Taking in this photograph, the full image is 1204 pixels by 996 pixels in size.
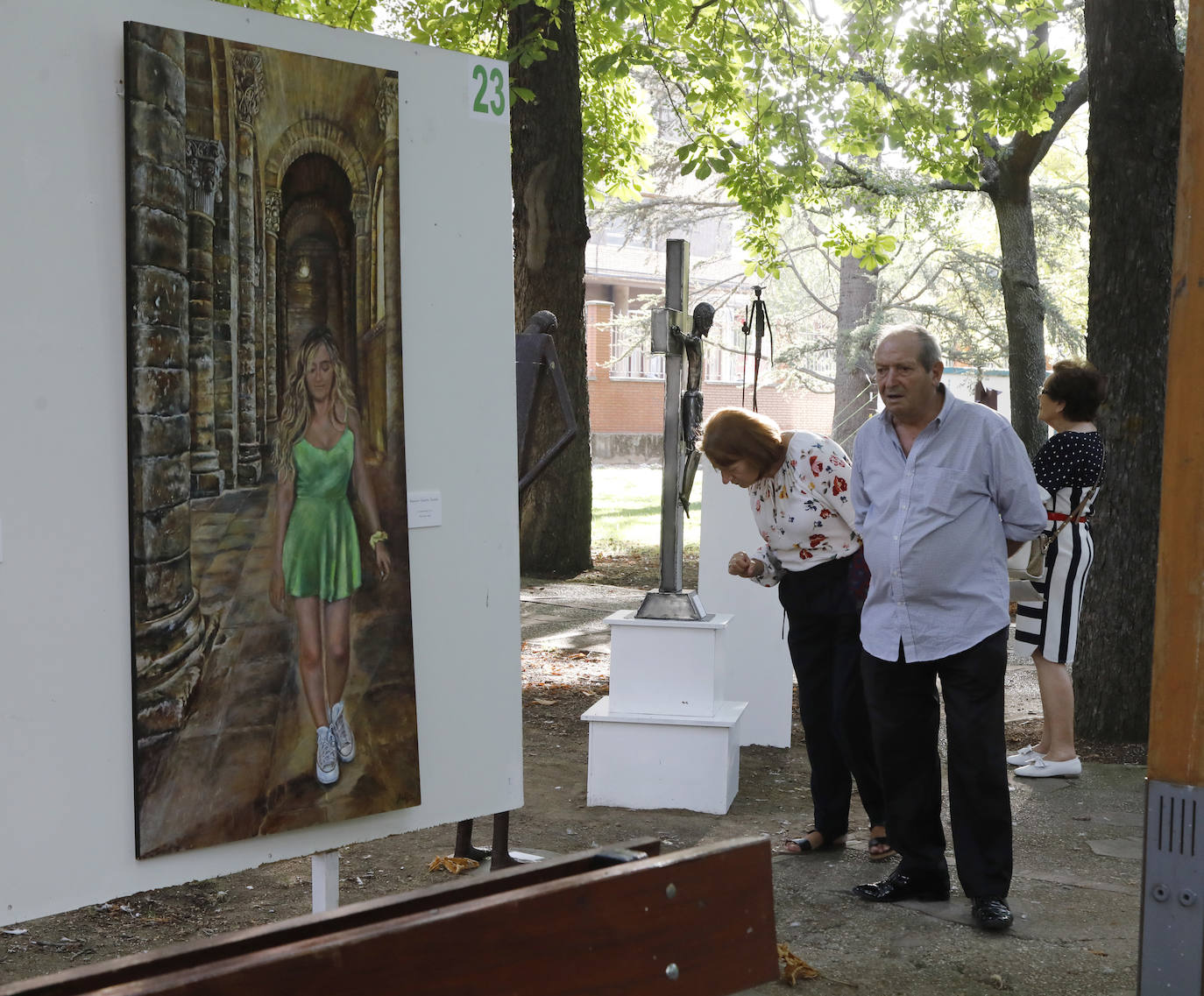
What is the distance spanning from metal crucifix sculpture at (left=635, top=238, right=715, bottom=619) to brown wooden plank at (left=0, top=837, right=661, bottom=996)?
402cm

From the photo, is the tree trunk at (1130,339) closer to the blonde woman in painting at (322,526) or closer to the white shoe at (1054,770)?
the white shoe at (1054,770)

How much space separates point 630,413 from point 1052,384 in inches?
1099

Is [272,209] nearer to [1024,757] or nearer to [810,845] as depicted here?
[810,845]

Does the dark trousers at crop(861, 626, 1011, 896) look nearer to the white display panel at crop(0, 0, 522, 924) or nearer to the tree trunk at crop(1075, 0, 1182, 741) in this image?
the white display panel at crop(0, 0, 522, 924)

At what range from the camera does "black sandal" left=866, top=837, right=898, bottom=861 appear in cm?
504

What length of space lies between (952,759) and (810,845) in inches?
36.5

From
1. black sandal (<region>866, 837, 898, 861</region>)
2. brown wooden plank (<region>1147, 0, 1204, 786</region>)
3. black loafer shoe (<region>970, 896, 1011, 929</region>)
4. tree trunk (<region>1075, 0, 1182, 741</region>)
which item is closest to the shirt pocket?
black loafer shoe (<region>970, 896, 1011, 929</region>)

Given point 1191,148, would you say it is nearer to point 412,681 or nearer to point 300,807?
point 412,681

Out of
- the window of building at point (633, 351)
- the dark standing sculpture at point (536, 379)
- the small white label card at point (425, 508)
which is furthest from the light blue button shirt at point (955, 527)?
the window of building at point (633, 351)

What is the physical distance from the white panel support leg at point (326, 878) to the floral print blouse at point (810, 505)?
2.11 meters

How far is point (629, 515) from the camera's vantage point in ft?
65.3

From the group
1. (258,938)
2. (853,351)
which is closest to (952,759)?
(258,938)

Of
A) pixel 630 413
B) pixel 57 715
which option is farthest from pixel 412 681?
pixel 630 413

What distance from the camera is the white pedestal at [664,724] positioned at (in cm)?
576
